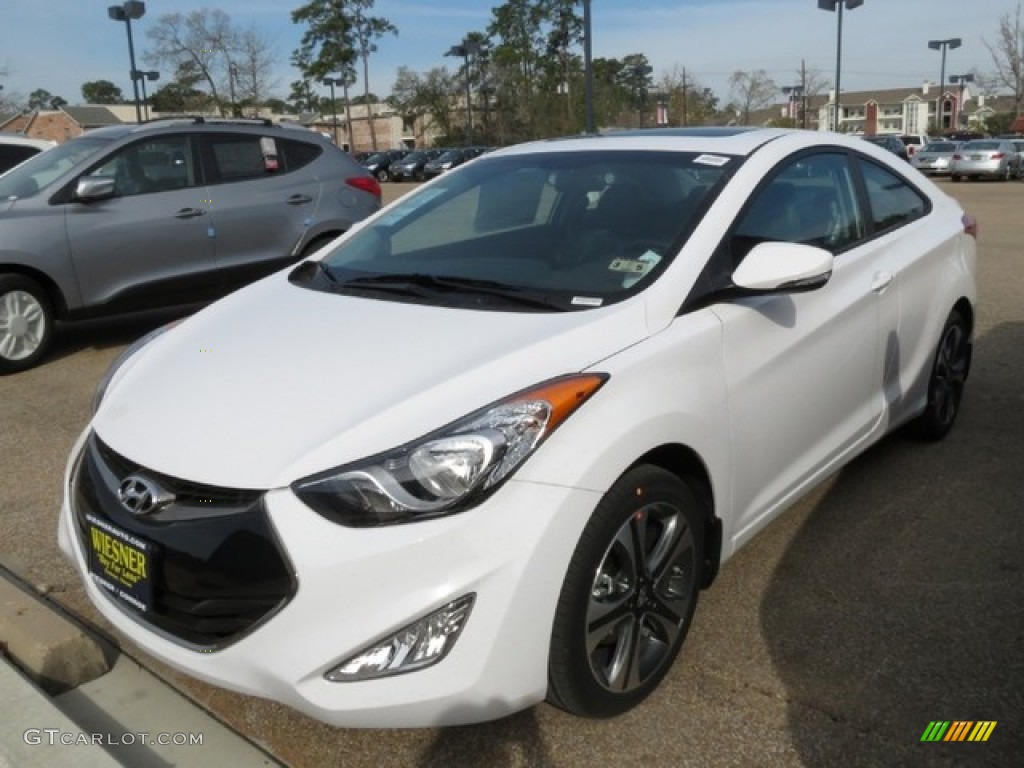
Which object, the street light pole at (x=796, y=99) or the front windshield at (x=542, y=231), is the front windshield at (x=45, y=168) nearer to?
the front windshield at (x=542, y=231)

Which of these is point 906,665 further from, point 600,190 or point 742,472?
point 600,190

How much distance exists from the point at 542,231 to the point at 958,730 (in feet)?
6.55

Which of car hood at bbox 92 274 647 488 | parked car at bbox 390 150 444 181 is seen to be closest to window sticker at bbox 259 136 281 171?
car hood at bbox 92 274 647 488

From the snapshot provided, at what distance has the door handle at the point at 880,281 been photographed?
3635 millimetres

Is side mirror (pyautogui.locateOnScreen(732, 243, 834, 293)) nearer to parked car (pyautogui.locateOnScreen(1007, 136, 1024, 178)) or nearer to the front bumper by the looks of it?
the front bumper

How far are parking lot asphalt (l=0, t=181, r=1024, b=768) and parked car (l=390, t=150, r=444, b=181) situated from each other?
1685 inches

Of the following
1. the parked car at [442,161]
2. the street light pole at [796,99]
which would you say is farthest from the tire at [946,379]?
the street light pole at [796,99]

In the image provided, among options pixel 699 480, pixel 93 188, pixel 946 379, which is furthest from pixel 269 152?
pixel 699 480

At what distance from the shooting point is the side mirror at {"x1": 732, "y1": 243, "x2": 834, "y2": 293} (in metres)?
2.80

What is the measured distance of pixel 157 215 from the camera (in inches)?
278

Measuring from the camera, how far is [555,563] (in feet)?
7.23

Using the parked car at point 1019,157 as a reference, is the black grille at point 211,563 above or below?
above

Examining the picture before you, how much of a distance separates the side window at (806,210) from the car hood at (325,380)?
2.15 feet

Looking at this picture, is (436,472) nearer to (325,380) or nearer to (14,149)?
(325,380)
